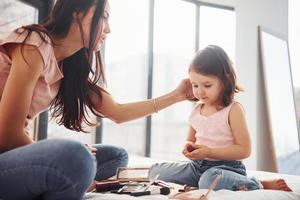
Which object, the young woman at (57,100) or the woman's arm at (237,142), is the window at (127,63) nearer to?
the young woman at (57,100)

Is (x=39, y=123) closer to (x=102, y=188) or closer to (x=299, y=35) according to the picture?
(x=102, y=188)

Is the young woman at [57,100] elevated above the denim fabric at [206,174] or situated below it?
above

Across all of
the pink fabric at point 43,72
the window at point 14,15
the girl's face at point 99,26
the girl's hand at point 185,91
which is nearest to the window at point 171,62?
the window at point 14,15

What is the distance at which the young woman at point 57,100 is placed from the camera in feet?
2.31

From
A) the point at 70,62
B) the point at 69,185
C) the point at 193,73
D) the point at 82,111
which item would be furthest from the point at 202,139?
the point at 69,185

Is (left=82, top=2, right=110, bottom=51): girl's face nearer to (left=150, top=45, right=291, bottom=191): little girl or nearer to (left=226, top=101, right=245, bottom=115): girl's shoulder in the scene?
(left=150, top=45, right=291, bottom=191): little girl

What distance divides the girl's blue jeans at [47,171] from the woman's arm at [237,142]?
0.62 meters

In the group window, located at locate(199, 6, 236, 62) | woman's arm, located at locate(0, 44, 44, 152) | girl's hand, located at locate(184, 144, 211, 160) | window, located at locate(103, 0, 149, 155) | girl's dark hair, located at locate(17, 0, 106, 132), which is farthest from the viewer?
window, located at locate(199, 6, 236, 62)

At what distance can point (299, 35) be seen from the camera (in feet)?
11.5

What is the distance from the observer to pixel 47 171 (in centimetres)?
69

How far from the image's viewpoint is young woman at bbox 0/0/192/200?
2.31ft

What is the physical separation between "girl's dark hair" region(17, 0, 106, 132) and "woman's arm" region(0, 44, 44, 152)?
22 cm

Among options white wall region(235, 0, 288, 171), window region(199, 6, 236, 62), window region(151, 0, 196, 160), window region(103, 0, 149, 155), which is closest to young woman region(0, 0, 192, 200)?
window region(103, 0, 149, 155)

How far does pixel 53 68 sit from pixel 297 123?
291 centimetres
